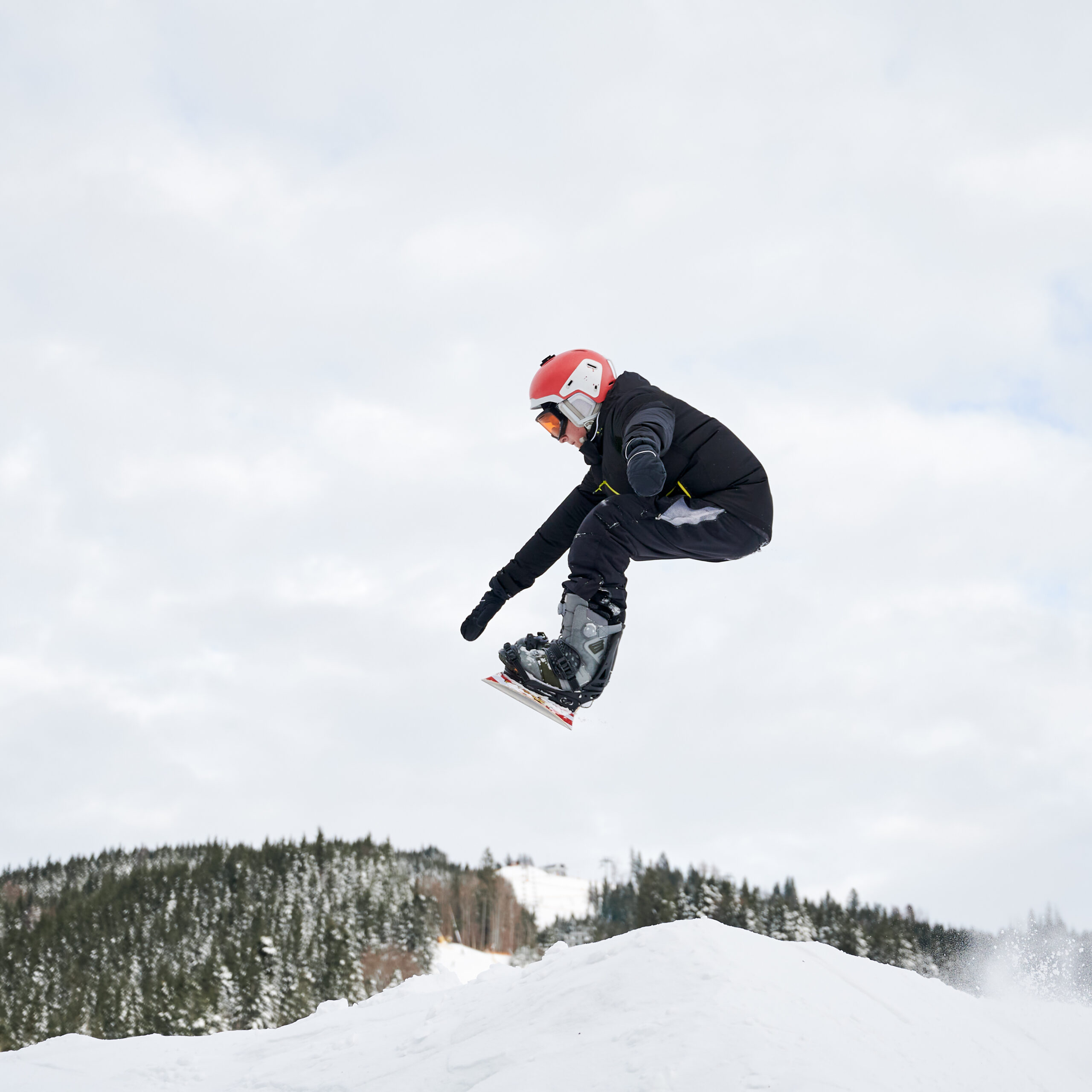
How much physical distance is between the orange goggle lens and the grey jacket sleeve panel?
2.03 feet

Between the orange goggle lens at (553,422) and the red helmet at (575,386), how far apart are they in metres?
0.07

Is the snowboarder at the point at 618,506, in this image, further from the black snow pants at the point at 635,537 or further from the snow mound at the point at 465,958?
the snow mound at the point at 465,958

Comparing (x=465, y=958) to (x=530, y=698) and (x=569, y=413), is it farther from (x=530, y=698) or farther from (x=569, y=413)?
(x=569, y=413)

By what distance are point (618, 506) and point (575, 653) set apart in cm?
126

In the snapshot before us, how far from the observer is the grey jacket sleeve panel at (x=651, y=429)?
662 centimetres

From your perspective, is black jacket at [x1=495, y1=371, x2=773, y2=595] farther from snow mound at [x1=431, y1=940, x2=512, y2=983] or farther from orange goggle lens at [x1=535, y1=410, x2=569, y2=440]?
snow mound at [x1=431, y1=940, x2=512, y2=983]

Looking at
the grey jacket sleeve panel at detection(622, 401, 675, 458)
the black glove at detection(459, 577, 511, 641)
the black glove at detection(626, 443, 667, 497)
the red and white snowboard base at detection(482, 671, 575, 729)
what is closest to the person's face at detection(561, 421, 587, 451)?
the grey jacket sleeve panel at detection(622, 401, 675, 458)

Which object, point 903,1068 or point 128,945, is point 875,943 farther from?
point 128,945

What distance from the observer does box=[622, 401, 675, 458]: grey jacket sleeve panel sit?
662 centimetres

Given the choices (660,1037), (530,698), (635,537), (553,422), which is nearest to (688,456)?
(635,537)

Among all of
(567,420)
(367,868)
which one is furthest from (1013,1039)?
(367,868)

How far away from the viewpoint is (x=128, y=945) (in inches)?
4252

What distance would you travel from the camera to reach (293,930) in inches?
3433

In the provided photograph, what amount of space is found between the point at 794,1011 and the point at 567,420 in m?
5.89
